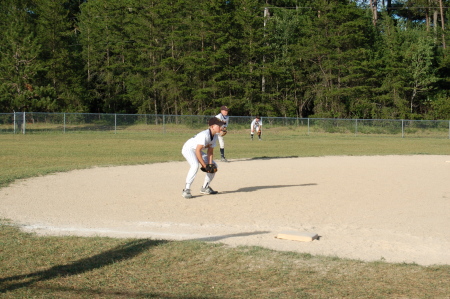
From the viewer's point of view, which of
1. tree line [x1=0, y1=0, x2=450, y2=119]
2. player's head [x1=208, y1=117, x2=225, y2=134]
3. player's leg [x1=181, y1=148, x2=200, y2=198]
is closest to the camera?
player's head [x1=208, y1=117, x2=225, y2=134]

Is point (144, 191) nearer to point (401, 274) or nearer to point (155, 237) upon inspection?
point (155, 237)

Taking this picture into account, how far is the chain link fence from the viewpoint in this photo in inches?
1558

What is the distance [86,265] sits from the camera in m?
5.61

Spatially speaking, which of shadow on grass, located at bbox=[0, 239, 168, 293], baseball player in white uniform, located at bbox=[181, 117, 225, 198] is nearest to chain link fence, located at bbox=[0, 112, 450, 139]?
baseball player in white uniform, located at bbox=[181, 117, 225, 198]

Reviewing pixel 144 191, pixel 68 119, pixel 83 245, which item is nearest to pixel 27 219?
pixel 83 245

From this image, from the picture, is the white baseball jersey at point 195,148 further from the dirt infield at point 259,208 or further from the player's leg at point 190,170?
the dirt infield at point 259,208

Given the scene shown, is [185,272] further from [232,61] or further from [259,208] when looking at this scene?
[232,61]

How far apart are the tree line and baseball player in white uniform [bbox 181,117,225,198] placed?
4112 centimetres

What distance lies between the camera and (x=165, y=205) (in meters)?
9.71

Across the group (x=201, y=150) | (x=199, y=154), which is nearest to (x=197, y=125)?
(x=201, y=150)

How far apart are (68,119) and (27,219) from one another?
3316 centimetres

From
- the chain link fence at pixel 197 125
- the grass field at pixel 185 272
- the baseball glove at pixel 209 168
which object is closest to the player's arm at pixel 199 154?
the baseball glove at pixel 209 168

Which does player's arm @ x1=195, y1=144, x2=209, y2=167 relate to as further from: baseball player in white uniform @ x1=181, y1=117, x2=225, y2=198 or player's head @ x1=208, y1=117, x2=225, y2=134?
player's head @ x1=208, y1=117, x2=225, y2=134

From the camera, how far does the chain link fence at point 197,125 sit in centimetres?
3956
